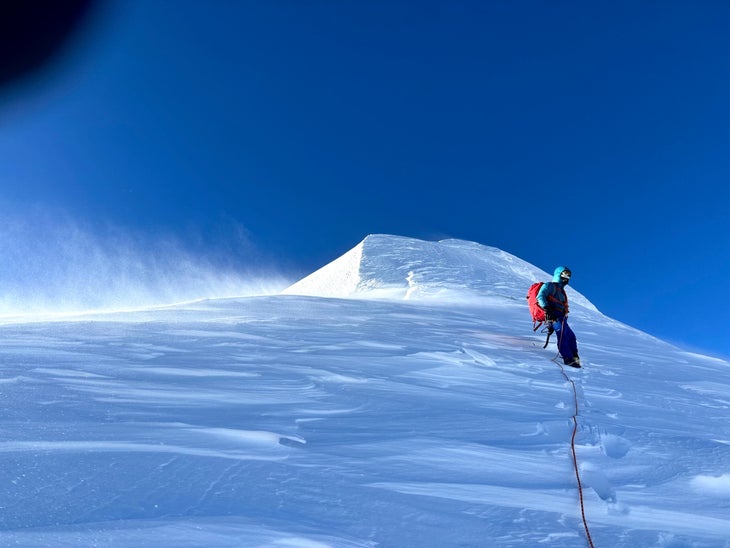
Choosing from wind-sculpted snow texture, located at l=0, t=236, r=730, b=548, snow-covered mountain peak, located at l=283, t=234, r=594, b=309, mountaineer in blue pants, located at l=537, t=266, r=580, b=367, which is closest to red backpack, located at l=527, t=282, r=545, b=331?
mountaineer in blue pants, located at l=537, t=266, r=580, b=367

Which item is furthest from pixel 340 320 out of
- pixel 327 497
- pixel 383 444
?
pixel 327 497

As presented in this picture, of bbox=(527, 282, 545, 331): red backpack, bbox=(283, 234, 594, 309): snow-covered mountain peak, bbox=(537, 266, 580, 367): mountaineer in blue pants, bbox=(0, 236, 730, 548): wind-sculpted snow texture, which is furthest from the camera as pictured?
bbox=(283, 234, 594, 309): snow-covered mountain peak

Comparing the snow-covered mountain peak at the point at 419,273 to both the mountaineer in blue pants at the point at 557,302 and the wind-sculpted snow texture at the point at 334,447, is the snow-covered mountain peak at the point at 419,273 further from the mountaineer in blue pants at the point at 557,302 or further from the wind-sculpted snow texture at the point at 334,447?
the wind-sculpted snow texture at the point at 334,447

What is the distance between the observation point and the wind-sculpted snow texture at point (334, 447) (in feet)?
6.60

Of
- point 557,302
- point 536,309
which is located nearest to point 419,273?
point 536,309

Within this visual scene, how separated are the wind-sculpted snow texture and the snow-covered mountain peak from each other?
41.4 feet

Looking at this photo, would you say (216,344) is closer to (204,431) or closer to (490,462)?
(204,431)

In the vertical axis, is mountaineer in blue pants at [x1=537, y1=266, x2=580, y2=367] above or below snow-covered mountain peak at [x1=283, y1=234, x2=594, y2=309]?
below

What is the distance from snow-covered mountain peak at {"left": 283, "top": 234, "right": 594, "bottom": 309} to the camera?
63.1ft

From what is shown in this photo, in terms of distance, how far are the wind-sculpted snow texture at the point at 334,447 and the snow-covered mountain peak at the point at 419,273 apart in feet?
41.4

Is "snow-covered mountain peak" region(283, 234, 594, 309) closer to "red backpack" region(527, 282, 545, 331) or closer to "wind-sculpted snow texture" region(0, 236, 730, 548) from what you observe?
"red backpack" region(527, 282, 545, 331)

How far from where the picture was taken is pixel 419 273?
21.9 metres

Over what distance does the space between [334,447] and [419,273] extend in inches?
762

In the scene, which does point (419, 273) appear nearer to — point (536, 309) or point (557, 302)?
point (536, 309)
